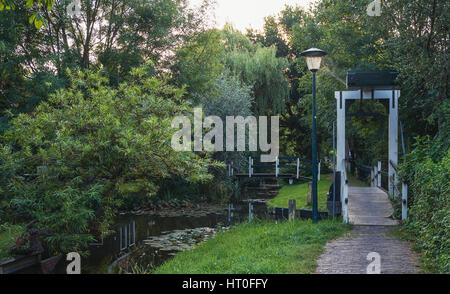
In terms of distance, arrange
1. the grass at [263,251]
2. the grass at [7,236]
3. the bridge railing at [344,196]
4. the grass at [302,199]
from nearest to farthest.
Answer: the grass at [263,251], the grass at [7,236], the bridge railing at [344,196], the grass at [302,199]

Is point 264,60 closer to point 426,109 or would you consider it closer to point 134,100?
point 426,109

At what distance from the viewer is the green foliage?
8805 millimetres

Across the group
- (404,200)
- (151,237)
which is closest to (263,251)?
(404,200)

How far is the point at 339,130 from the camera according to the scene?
39.1 feet

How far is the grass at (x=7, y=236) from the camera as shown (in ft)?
27.1

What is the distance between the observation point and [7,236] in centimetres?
873

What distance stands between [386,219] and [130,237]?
724 cm

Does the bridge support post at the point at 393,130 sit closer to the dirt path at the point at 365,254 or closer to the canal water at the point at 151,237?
the dirt path at the point at 365,254

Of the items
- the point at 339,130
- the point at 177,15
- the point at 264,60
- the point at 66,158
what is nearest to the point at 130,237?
the point at 66,158

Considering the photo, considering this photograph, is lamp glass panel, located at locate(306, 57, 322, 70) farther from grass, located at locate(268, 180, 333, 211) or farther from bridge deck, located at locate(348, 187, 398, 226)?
grass, located at locate(268, 180, 333, 211)

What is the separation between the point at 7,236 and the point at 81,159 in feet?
7.15

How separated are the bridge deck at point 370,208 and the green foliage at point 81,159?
154 inches
